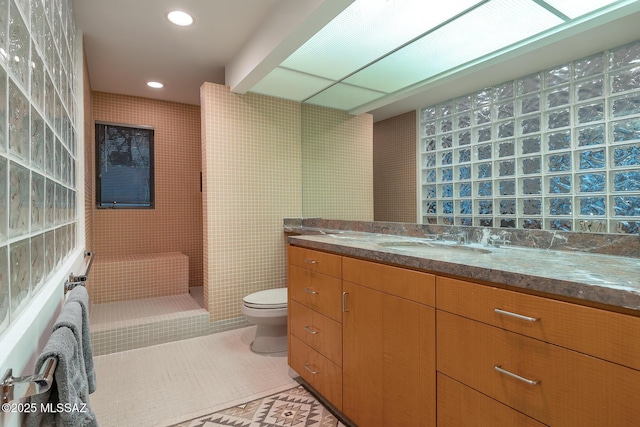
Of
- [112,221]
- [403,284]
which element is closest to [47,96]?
[403,284]

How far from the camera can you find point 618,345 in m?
0.68

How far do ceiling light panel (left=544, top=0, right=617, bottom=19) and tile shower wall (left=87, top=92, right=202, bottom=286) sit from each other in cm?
351

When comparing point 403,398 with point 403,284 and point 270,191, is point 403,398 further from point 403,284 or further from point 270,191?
point 270,191

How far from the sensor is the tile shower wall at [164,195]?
11.3ft

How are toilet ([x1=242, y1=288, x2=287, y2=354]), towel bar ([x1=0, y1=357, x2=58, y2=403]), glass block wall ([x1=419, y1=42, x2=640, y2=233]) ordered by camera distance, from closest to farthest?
towel bar ([x1=0, y1=357, x2=58, y2=403]) < glass block wall ([x1=419, y1=42, x2=640, y2=233]) < toilet ([x1=242, y1=288, x2=287, y2=354])

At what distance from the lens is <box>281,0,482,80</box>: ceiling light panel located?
1654 mm

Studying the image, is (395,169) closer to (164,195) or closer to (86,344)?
(86,344)

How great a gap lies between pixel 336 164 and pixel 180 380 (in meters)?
1.96

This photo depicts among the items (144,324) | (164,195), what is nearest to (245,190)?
(144,324)

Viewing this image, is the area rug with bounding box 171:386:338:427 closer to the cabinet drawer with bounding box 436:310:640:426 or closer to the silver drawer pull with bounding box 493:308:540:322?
the cabinet drawer with bounding box 436:310:640:426

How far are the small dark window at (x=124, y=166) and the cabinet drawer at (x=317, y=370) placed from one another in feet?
8.80

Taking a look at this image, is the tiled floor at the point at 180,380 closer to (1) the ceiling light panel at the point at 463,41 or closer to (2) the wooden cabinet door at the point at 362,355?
(2) the wooden cabinet door at the point at 362,355

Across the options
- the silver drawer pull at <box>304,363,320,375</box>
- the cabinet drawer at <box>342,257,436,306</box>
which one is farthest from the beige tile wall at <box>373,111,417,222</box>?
the silver drawer pull at <box>304,363,320,375</box>

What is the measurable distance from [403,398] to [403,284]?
0.41 metres
